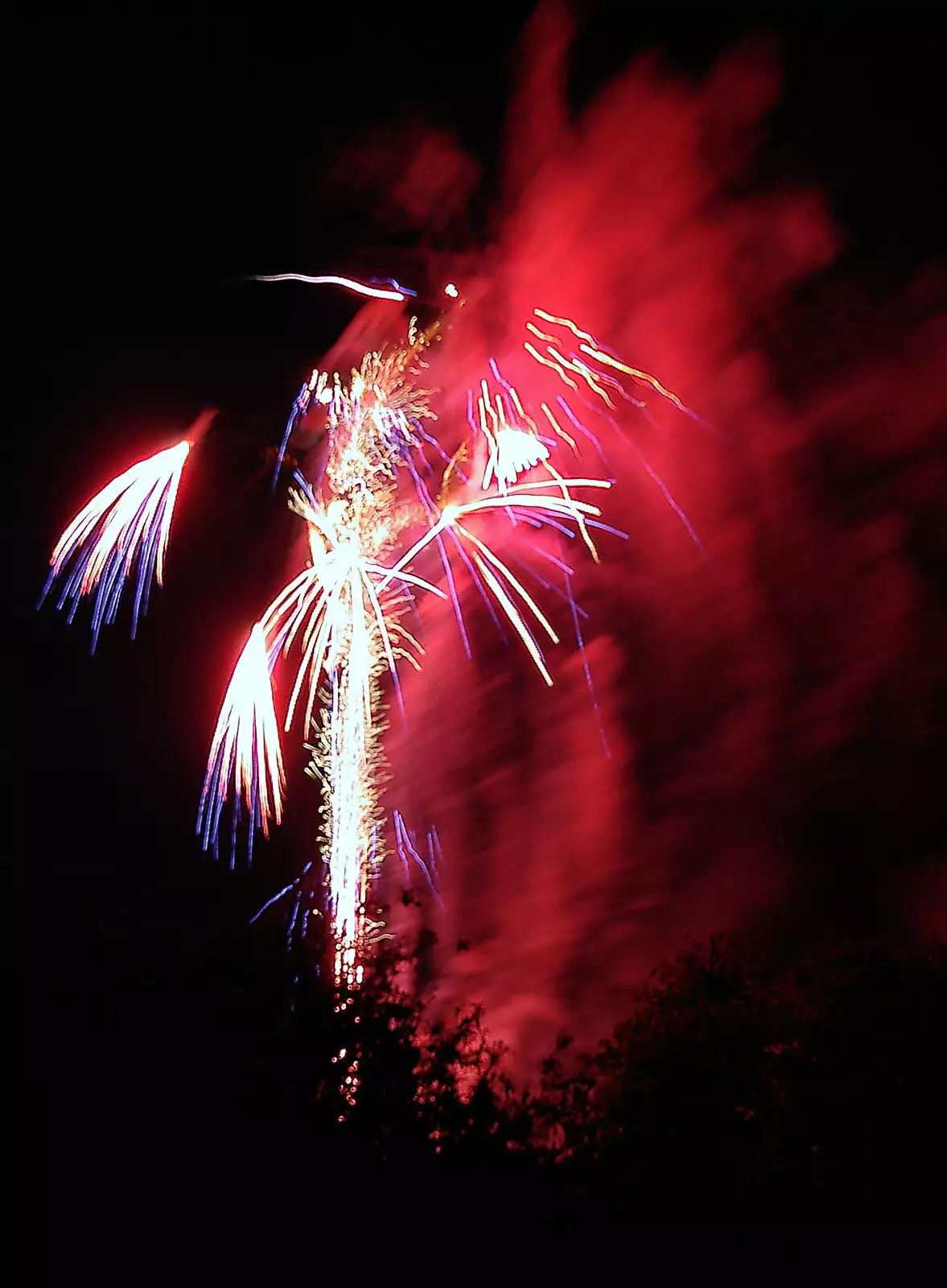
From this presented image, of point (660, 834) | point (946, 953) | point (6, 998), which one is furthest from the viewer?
point (660, 834)

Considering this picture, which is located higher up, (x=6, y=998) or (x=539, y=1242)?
(x=6, y=998)

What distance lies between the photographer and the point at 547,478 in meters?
13.0

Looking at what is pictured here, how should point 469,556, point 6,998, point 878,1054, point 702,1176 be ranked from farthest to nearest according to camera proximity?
point 469,556 → point 878,1054 → point 702,1176 → point 6,998

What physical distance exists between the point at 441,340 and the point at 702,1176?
8.68 metres

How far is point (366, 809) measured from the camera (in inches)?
428

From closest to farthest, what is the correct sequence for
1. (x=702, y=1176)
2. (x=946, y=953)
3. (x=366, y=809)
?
(x=702, y=1176), (x=946, y=953), (x=366, y=809)

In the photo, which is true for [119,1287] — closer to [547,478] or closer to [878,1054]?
[878,1054]

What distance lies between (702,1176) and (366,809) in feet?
18.1

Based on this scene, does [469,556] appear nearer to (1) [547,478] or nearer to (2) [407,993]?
(1) [547,478]

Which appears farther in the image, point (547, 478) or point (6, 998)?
point (547, 478)

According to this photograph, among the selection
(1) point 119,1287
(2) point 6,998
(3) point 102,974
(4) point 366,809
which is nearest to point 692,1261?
(1) point 119,1287

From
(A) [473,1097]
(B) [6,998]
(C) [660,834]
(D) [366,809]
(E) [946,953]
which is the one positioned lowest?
(A) [473,1097]

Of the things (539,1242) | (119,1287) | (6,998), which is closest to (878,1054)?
(539,1242)

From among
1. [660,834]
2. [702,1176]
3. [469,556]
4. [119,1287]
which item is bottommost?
[119,1287]
